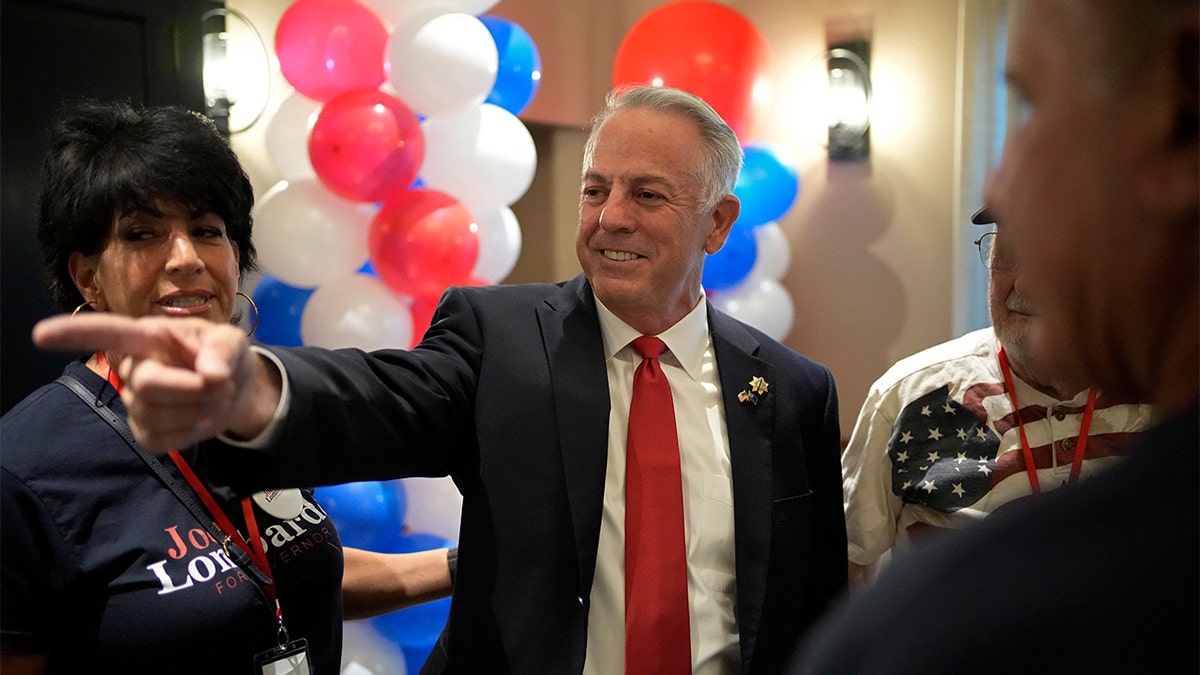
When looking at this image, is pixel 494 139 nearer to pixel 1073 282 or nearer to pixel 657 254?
pixel 657 254

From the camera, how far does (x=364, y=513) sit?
2904mm

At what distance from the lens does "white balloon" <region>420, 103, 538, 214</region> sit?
3.24m

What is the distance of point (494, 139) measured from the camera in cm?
327

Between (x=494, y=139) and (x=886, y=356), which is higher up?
(x=494, y=139)

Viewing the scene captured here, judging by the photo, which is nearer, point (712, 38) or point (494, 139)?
point (494, 139)

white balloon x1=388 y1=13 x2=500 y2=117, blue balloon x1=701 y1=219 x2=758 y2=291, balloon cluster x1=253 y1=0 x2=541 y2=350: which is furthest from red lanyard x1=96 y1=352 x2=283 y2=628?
blue balloon x1=701 y1=219 x2=758 y2=291

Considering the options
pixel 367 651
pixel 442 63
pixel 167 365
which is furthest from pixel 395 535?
pixel 167 365

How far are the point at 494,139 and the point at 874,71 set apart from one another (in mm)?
1914

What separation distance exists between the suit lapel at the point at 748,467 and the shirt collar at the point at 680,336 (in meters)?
0.04

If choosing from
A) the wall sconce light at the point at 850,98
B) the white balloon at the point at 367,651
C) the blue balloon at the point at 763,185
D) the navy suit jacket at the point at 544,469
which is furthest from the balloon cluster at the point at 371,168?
the wall sconce light at the point at 850,98

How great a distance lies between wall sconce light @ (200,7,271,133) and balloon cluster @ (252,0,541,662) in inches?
10.6

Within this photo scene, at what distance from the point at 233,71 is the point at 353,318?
3.26 ft

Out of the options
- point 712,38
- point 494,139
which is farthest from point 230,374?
point 712,38

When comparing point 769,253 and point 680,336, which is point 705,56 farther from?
point 680,336
